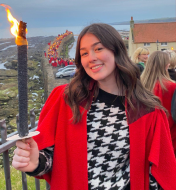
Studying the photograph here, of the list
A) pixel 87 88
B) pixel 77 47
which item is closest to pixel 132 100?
pixel 87 88

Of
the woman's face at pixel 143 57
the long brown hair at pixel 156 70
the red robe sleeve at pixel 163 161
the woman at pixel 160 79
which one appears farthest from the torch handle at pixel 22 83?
the woman's face at pixel 143 57

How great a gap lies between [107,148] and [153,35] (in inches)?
1680

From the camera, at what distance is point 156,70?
3.04 m

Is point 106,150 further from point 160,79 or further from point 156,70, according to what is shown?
point 156,70

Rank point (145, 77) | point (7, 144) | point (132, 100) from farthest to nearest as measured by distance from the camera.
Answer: point (145, 77) < point (7, 144) < point (132, 100)

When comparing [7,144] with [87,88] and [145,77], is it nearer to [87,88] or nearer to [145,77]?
[87,88]

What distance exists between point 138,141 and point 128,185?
1.04ft

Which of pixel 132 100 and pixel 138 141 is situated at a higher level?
pixel 132 100

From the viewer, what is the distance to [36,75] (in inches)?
899

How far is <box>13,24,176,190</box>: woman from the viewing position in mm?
1312

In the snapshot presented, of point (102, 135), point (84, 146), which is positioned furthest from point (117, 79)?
point (84, 146)

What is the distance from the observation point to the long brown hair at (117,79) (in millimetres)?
1328

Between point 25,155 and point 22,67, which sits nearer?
point 22,67

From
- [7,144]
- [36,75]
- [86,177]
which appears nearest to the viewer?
[86,177]
